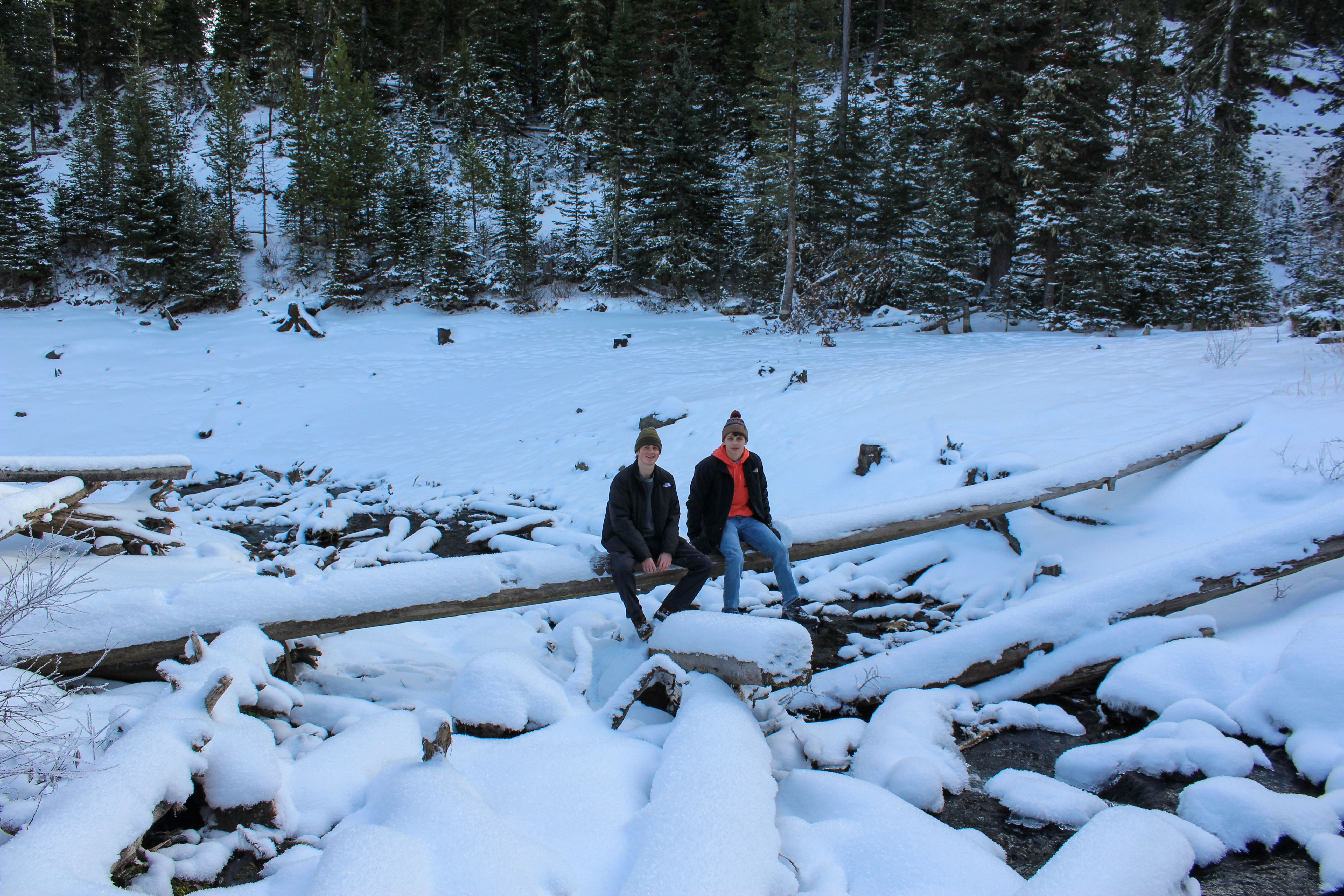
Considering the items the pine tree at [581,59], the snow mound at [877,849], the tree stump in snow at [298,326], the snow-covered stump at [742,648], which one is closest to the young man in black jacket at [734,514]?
the snow-covered stump at [742,648]

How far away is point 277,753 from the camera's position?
10.7 ft

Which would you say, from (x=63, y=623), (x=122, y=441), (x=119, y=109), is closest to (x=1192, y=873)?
(x=63, y=623)

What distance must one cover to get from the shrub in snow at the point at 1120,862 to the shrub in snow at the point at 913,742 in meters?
0.80

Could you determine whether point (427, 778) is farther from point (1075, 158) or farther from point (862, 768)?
point (1075, 158)

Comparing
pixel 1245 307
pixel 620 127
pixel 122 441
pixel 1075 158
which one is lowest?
pixel 122 441

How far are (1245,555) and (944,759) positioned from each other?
105 inches

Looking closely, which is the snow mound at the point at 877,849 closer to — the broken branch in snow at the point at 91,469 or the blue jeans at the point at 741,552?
the blue jeans at the point at 741,552

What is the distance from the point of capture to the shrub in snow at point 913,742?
3391 millimetres

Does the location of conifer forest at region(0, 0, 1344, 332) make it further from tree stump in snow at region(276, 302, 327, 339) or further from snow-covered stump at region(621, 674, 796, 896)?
→ snow-covered stump at region(621, 674, 796, 896)

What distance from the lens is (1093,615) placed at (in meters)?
4.44

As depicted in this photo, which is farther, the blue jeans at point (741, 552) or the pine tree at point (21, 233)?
the pine tree at point (21, 233)

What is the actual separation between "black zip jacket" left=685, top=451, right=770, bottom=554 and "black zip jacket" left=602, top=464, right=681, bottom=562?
0.87 ft

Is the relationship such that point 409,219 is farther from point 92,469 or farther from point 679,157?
point 92,469

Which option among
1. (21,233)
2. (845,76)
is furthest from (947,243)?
(21,233)
